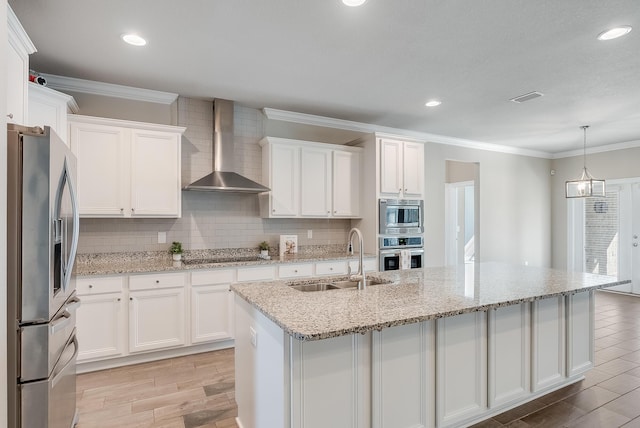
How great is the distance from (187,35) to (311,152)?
2.06m

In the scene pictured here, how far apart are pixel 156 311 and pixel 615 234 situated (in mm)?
7682

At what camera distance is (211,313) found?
358 centimetres

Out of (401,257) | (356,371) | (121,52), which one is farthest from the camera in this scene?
(401,257)

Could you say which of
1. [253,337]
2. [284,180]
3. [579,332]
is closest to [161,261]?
[284,180]

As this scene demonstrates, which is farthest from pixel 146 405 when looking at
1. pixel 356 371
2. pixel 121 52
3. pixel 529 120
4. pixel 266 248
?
pixel 529 120

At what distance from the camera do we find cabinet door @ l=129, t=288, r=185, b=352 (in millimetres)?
3244

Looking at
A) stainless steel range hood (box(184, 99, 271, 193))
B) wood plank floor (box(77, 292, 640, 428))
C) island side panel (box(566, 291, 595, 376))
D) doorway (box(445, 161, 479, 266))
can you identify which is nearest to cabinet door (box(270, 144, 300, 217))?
stainless steel range hood (box(184, 99, 271, 193))

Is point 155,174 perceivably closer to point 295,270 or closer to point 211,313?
point 211,313

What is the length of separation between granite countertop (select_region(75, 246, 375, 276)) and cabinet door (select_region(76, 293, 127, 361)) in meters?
0.25

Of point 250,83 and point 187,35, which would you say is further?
point 250,83

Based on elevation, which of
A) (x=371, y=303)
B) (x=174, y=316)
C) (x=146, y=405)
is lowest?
(x=146, y=405)

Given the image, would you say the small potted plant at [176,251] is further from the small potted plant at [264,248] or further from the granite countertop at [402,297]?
the granite countertop at [402,297]

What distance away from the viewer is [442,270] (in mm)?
3113

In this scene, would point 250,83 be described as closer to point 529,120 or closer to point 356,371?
point 356,371
